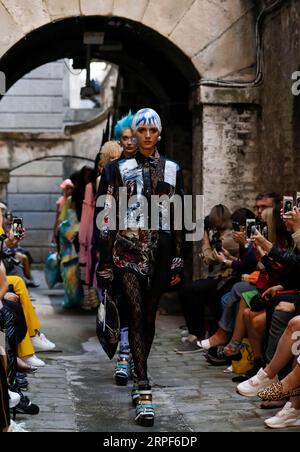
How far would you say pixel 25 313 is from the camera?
7.54 metres

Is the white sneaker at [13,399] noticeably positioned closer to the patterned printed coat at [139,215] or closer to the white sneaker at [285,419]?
the patterned printed coat at [139,215]

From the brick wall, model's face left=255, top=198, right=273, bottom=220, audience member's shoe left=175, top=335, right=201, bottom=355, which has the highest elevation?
the brick wall

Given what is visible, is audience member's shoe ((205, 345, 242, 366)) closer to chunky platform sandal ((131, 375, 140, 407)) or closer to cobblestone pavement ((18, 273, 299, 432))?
cobblestone pavement ((18, 273, 299, 432))

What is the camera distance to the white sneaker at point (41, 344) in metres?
8.27

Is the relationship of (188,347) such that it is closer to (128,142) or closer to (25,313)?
(25,313)

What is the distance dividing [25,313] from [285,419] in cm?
271

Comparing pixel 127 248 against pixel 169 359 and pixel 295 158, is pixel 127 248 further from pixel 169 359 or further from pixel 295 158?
pixel 295 158

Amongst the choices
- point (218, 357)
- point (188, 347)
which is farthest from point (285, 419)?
point (188, 347)

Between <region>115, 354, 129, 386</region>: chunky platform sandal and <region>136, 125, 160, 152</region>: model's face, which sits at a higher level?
<region>136, 125, 160, 152</region>: model's face

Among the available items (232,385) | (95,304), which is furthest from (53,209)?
(232,385)

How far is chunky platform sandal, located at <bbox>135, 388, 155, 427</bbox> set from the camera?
5676 mm

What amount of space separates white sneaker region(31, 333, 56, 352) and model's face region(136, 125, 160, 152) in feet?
8.87

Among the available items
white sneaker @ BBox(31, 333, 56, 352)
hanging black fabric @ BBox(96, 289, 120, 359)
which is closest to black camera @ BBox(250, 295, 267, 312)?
hanging black fabric @ BBox(96, 289, 120, 359)

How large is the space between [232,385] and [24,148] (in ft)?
37.7
